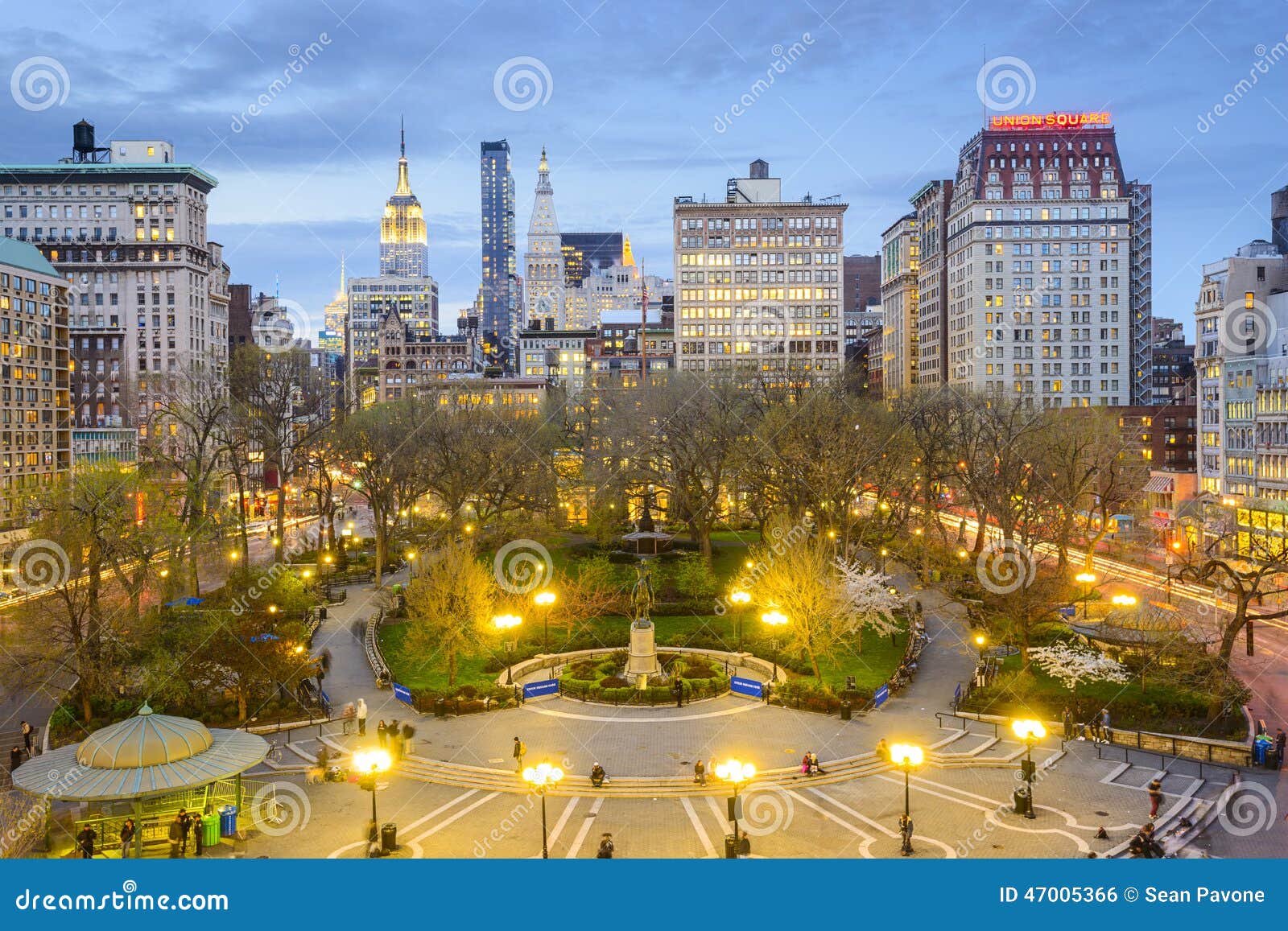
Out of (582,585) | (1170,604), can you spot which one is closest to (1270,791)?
(1170,604)

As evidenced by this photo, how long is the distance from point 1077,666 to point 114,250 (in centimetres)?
11118

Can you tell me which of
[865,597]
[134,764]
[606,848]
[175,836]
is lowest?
[175,836]

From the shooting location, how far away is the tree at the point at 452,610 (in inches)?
1485

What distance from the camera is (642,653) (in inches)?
1468

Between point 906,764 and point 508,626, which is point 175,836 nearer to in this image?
point 906,764

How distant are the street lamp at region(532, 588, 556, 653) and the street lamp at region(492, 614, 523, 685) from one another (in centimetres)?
107

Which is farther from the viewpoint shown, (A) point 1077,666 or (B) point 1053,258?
(B) point 1053,258

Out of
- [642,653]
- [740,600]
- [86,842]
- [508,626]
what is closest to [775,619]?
[740,600]

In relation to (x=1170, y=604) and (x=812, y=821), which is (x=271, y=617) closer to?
(x=812, y=821)

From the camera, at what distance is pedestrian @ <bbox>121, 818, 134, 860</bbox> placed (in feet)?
72.6

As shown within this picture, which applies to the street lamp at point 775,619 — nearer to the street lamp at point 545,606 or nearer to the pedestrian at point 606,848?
the street lamp at point 545,606

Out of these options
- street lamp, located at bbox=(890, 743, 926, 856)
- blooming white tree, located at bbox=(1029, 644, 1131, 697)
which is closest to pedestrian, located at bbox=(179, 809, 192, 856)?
street lamp, located at bbox=(890, 743, 926, 856)

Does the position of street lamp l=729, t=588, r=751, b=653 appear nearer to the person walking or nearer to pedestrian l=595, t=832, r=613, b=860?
pedestrian l=595, t=832, r=613, b=860
